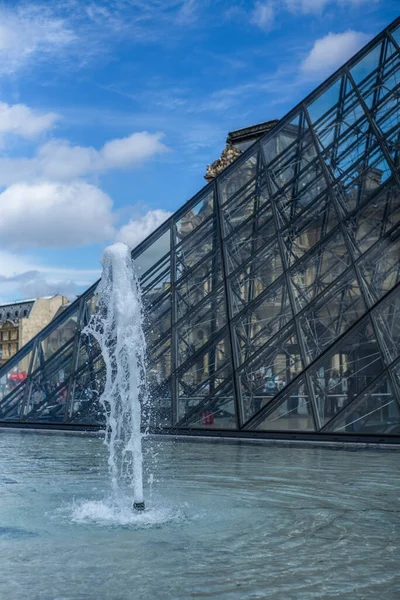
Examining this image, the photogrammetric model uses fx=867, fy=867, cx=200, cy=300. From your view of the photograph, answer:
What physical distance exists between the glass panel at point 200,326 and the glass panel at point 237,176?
2911 millimetres

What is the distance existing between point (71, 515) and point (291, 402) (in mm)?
8218

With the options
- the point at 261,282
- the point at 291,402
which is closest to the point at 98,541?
the point at 291,402

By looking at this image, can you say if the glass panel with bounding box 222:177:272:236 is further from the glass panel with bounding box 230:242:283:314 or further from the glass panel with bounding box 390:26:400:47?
the glass panel with bounding box 390:26:400:47

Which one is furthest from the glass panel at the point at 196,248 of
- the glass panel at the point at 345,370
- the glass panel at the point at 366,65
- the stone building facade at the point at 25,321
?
the stone building facade at the point at 25,321

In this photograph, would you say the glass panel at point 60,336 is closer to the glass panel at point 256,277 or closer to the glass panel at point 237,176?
the glass panel at point 237,176

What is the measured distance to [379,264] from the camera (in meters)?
16.7

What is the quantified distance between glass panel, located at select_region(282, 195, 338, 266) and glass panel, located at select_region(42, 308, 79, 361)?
6144 mm

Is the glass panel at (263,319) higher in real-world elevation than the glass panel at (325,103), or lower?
lower

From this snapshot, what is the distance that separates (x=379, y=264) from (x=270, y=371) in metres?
2.95

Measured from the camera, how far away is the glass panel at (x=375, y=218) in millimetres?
17109

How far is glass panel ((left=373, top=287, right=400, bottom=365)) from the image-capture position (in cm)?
1488

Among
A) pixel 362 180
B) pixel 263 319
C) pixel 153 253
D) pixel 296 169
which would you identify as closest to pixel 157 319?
pixel 153 253

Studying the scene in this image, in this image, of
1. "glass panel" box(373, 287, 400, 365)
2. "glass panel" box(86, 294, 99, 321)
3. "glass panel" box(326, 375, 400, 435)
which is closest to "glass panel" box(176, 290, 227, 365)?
"glass panel" box(373, 287, 400, 365)

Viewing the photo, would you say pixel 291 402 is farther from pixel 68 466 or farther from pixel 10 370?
pixel 10 370
